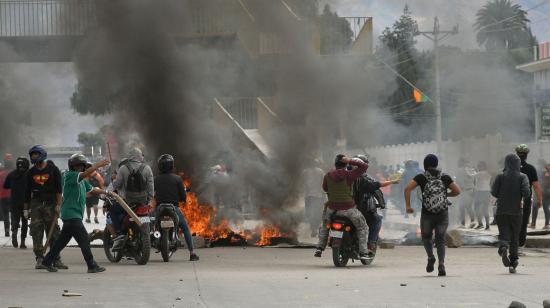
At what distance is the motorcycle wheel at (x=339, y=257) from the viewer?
1555cm

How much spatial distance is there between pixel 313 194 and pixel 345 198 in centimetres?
632

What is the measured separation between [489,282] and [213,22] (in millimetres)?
12117

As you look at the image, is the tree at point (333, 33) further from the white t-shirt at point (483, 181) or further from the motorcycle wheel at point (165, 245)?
the motorcycle wheel at point (165, 245)

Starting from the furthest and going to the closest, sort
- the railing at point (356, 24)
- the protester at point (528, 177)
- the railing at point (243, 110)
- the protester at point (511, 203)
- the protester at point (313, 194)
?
the railing at point (243, 110) < the railing at point (356, 24) < the protester at point (313, 194) < the protester at point (528, 177) < the protester at point (511, 203)

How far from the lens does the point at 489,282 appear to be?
12.8m

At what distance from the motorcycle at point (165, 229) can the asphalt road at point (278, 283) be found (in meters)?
0.24

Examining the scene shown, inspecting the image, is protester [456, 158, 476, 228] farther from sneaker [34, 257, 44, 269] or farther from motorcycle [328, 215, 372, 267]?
sneaker [34, 257, 44, 269]

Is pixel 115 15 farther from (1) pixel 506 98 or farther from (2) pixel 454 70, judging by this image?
(1) pixel 506 98

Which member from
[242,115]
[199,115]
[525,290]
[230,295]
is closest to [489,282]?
[525,290]

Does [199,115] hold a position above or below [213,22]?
below

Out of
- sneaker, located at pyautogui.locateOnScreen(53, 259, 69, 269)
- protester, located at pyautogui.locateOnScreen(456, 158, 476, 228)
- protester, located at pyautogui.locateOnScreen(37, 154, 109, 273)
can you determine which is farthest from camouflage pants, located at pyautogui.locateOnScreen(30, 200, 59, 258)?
protester, located at pyautogui.locateOnScreen(456, 158, 476, 228)

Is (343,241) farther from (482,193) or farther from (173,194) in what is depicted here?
(482,193)

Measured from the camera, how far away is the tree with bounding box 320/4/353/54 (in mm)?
22906

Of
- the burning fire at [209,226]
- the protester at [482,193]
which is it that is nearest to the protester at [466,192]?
the protester at [482,193]
